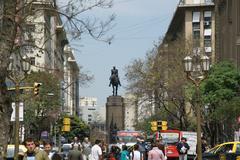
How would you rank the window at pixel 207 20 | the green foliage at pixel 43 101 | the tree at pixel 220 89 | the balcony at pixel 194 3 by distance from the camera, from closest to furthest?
the tree at pixel 220 89 → the green foliage at pixel 43 101 → the balcony at pixel 194 3 → the window at pixel 207 20

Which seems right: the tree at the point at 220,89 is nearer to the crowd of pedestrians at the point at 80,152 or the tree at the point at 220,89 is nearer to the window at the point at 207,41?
the crowd of pedestrians at the point at 80,152

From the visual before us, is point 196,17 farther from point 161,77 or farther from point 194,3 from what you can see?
point 161,77

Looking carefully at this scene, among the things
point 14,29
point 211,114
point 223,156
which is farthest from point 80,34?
point 211,114

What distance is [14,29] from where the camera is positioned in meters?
18.0

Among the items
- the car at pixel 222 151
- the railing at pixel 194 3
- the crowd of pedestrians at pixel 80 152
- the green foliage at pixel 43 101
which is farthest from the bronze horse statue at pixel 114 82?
the railing at pixel 194 3

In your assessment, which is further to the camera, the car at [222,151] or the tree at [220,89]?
the tree at [220,89]

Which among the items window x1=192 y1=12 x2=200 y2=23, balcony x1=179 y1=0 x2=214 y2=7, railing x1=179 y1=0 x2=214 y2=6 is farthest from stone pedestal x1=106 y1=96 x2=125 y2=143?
railing x1=179 y1=0 x2=214 y2=6

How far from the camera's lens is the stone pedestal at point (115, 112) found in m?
65.1

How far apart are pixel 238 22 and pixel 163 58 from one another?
7776mm

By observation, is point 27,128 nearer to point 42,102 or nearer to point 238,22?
point 42,102

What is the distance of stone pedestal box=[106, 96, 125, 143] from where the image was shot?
214 feet

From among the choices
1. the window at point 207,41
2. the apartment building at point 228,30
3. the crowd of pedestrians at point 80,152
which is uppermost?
the window at point 207,41

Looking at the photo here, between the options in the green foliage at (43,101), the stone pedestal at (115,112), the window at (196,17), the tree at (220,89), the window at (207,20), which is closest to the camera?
the tree at (220,89)

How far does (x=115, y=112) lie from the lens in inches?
2581
